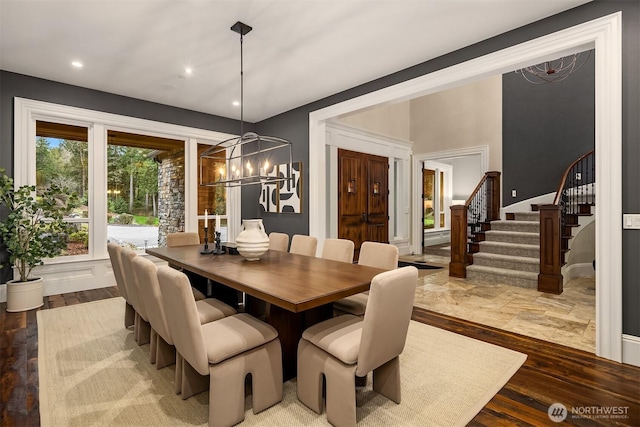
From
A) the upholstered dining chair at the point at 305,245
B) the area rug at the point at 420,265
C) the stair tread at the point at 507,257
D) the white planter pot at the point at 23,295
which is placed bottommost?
the area rug at the point at 420,265

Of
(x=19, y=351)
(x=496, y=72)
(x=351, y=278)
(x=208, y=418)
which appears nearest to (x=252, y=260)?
(x=351, y=278)

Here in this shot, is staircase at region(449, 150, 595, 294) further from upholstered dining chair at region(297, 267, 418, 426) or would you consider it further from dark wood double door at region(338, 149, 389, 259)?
upholstered dining chair at region(297, 267, 418, 426)

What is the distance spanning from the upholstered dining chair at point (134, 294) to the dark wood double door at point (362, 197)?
12.9 feet

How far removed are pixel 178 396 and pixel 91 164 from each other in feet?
12.6

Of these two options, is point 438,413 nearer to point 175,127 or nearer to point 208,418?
point 208,418

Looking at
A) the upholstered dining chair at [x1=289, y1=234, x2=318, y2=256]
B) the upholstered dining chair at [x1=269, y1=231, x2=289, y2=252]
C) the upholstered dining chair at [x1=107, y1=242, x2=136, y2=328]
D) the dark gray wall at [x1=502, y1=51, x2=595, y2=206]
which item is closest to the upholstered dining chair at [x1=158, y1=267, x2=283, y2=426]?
the upholstered dining chair at [x1=107, y1=242, x2=136, y2=328]

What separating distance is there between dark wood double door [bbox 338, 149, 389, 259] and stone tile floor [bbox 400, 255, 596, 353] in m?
1.78

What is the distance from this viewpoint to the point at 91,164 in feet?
14.6

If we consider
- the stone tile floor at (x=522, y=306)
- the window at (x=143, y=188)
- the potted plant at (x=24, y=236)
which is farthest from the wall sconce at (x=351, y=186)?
the potted plant at (x=24, y=236)

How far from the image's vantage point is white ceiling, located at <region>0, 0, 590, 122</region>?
2.57 m

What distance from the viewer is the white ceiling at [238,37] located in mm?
2574

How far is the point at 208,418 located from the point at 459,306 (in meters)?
3.02

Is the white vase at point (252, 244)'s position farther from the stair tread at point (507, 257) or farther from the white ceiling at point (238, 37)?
the stair tread at point (507, 257)

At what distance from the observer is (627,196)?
7.69ft
